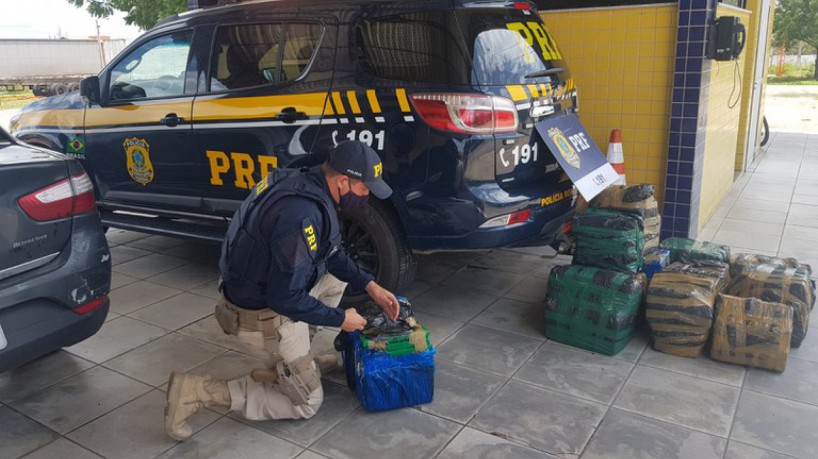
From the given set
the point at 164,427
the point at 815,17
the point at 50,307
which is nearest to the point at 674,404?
the point at 164,427

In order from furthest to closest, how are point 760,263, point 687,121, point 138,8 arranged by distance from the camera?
1. point 138,8
2. point 687,121
3. point 760,263

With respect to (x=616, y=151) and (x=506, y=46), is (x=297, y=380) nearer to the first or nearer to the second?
(x=506, y=46)

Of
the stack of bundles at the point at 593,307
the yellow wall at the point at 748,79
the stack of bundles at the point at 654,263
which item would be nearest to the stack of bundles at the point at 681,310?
the stack of bundles at the point at 593,307

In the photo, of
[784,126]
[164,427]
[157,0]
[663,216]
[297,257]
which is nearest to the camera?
[297,257]

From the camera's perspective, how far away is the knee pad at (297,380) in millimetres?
2879

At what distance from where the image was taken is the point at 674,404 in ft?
9.98

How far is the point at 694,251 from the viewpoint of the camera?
4.02 metres

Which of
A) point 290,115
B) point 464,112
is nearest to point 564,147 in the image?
point 464,112

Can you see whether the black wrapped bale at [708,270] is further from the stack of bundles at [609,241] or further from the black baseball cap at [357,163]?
the black baseball cap at [357,163]

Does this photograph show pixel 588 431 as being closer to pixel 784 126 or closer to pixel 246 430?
pixel 246 430

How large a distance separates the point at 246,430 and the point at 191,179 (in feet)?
7.41

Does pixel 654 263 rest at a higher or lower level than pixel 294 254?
lower

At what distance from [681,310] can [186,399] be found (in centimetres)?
254

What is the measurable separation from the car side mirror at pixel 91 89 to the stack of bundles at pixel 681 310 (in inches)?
166
